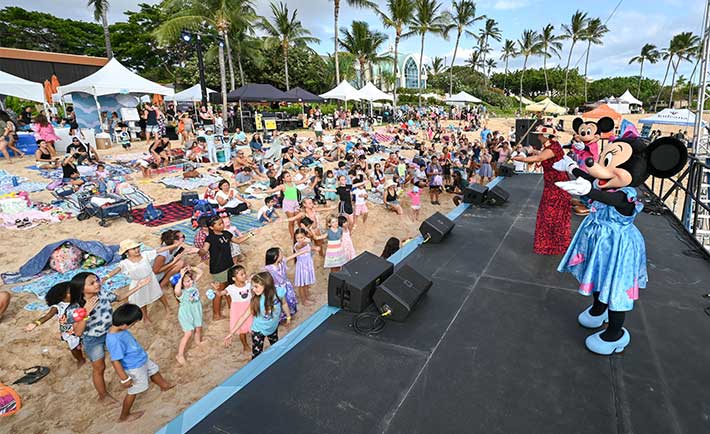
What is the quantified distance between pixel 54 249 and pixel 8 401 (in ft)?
10.2

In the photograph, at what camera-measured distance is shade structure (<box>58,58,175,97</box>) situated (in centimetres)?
1420

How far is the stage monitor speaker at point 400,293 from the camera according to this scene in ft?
12.1

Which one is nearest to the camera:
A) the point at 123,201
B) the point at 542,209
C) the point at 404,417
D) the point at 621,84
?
the point at 404,417

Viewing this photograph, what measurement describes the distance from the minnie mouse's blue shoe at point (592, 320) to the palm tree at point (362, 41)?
32.6m

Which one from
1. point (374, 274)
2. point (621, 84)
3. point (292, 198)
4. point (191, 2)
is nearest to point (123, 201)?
point (292, 198)

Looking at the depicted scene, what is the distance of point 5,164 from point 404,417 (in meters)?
14.8

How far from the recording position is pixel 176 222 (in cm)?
834

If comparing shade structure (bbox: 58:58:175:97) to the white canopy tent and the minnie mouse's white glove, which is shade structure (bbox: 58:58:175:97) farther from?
the minnie mouse's white glove

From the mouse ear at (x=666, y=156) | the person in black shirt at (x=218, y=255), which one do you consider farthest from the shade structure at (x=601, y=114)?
the person in black shirt at (x=218, y=255)

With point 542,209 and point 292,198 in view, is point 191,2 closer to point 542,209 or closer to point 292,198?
point 292,198

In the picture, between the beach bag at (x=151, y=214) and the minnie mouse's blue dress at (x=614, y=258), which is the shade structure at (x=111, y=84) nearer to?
the beach bag at (x=151, y=214)

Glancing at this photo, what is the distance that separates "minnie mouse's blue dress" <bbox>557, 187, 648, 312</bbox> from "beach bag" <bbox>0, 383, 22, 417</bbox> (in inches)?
212

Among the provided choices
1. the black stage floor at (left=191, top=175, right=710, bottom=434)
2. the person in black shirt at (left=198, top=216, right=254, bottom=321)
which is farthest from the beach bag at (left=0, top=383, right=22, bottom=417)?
the black stage floor at (left=191, top=175, right=710, bottom=434)

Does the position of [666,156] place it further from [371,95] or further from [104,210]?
[371,95]
